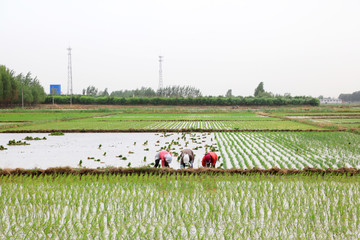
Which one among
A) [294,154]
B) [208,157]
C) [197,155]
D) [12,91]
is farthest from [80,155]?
[12,91]

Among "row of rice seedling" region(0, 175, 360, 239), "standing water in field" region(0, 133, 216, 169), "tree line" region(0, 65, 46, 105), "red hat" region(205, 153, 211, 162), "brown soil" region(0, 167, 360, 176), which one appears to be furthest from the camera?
"tree line" region(0, 65, 46, 105)

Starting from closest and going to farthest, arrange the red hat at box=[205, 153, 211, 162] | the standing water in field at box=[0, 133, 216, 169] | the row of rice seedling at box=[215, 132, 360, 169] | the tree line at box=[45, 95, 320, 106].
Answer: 1. the red hat at box=[205, 153, 211, 162]
2. the row of rice seedling at box=[215, 132, 360, 169]
3. the standing water in field at box=[0, 133, 216, 169]
4. the tree line at box=[45, 95, 320, 106]

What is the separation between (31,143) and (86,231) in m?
9.74

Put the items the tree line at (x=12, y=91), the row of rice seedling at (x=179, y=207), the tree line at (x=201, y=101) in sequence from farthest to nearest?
the tree line at (x=201, y=101), the tree line at (x=12, y=91), the row of rice seedling at (x=179, y=207)

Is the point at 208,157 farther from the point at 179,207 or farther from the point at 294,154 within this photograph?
the point at 294,154

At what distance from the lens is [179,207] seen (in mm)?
4680

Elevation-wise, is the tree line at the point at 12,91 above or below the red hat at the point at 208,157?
above

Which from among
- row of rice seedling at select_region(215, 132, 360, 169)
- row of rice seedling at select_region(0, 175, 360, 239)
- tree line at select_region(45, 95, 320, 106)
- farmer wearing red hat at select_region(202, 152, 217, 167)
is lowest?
row of rice seedling at select_region(0, 175, 360, 239)

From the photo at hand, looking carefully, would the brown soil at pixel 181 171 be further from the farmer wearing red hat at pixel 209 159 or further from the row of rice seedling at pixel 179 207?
the farmer wearing red hat at pixel 209 159

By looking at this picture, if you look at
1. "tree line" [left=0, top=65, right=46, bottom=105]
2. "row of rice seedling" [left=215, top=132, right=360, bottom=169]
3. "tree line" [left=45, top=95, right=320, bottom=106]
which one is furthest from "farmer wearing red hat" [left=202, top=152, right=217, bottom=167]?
"tree line" [left=45, top=95, right=320, bottom=106]

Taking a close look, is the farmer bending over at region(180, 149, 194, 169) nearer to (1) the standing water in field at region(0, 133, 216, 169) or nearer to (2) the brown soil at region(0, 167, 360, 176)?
(2) the brown soil at region(0, 167, 360, 176)

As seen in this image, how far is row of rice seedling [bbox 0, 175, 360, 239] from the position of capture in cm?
383

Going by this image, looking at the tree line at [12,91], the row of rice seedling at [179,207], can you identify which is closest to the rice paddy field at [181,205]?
the row of rice seedling at [179,207]

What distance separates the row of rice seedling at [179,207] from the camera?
3.83 m
